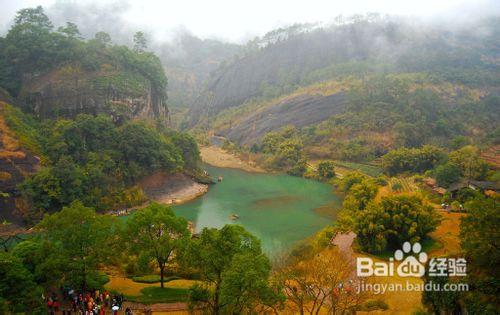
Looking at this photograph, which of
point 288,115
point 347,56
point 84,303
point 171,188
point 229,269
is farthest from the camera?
point 347,56

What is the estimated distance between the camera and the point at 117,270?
90.6 ft

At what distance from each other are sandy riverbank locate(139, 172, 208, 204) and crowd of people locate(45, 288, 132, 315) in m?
32.6

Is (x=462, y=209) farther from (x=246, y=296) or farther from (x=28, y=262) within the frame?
(x=28, y=262)

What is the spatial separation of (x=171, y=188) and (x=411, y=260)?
3793cm

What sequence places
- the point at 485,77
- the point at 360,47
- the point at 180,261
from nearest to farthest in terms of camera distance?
the point at 180,261 → the point at 485,77 → the point at 360,47

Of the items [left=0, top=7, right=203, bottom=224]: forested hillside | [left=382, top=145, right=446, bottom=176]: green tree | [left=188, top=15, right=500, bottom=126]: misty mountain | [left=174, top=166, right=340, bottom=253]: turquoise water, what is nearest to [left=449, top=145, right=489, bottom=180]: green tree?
[left=382, top=145, right=446, bottom=176]: green tree

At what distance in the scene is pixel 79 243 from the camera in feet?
71.8

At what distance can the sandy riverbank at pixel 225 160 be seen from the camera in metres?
79.6

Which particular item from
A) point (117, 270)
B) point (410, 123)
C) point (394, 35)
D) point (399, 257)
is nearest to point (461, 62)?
point (394, 35)

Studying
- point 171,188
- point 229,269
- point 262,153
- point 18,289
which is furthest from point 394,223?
point 262,153

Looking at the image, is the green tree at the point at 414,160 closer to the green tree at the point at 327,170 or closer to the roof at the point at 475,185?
the green tree at the point at 327,170

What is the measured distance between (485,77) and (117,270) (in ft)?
332

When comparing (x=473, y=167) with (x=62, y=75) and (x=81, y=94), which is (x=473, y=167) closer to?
(x=81, y=94)

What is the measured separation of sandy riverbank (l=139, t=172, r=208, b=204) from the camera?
55312mm
